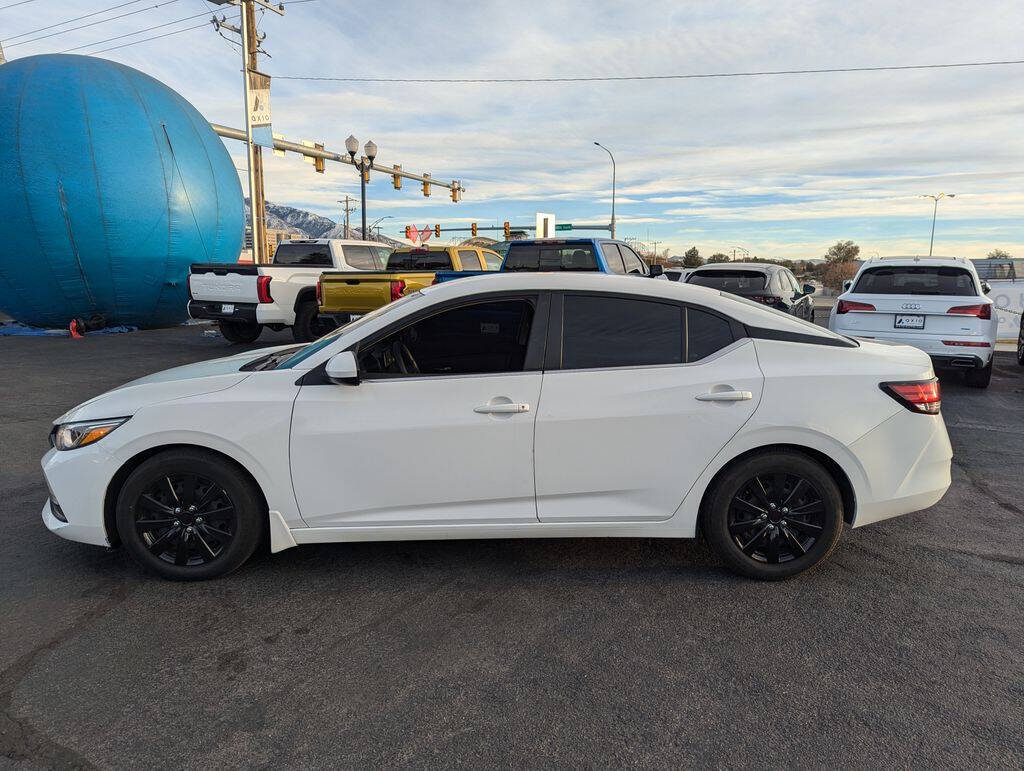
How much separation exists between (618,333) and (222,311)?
454 inches

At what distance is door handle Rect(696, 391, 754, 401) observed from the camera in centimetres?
351

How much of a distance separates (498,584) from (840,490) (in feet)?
6.19

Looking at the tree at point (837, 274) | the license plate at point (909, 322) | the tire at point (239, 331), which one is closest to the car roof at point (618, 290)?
the license plate at point (909, 322)

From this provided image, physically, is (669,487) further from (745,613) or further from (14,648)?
(14,648)

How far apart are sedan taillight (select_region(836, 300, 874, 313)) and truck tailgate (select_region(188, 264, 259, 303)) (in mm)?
9901

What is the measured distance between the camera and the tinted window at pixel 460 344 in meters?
3.67

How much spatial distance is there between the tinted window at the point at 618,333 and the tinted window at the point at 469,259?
11.5 metres

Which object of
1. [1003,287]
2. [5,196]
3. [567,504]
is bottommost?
[567,504]

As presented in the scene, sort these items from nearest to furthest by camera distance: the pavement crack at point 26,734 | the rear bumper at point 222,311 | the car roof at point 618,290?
the pavement crack at point 26,734 → the car roof at point 618,290 → the rear bumper at point 222,311

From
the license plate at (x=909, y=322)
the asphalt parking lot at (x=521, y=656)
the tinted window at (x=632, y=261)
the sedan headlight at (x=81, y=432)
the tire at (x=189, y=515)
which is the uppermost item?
the tinted window at (x=632, y=261)

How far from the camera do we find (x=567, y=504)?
11.8 ft

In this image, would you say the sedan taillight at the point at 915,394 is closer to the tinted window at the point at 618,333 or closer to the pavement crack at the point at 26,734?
the tinted window at the point at 618,333

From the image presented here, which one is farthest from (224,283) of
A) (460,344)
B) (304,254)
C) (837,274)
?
(837,274)

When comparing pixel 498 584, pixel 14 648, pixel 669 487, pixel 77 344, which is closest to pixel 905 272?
pixel 669 487
